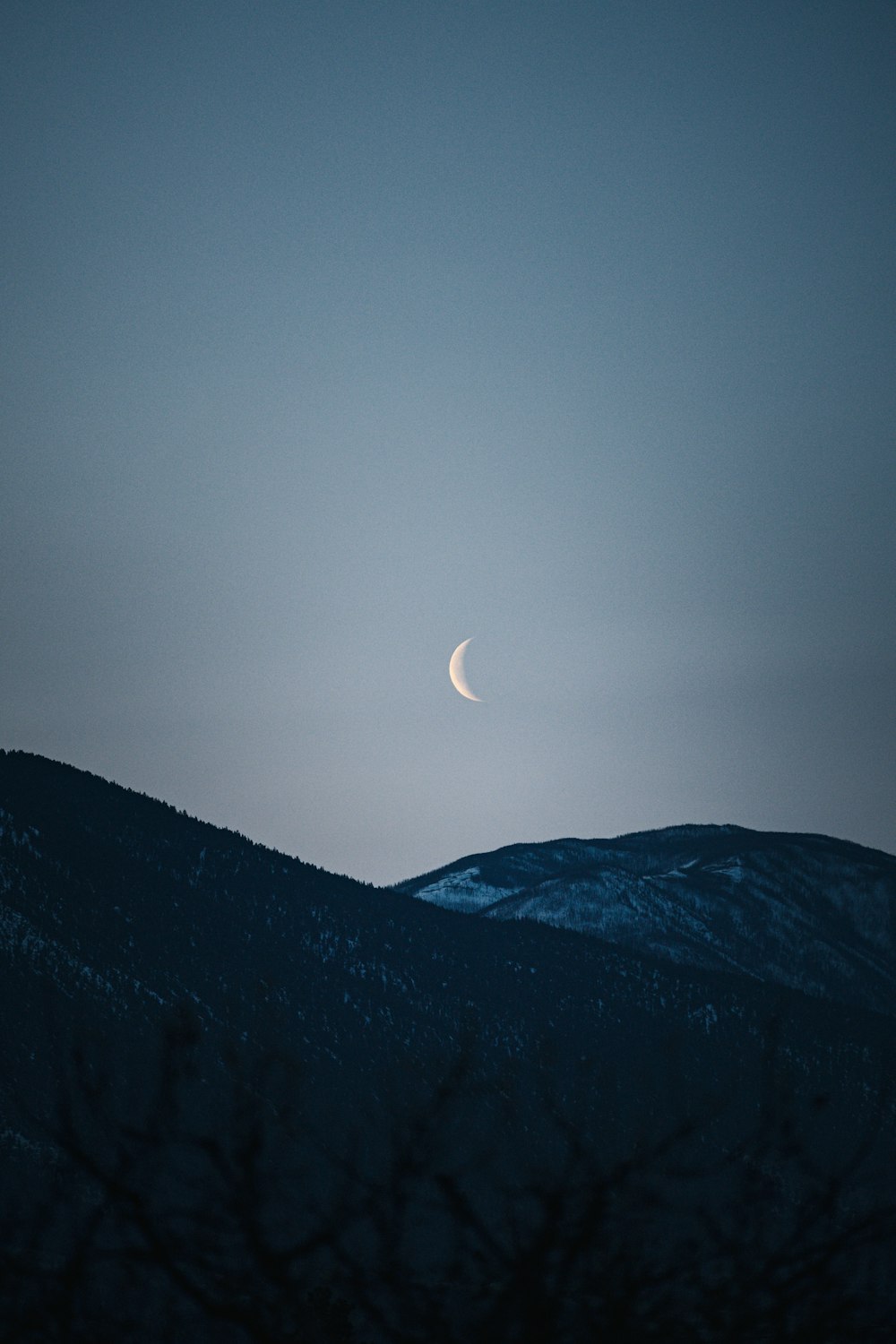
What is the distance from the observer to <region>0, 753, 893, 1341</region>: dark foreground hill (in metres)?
9.23

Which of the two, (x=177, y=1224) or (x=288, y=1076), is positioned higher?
(x=288, y=1076)

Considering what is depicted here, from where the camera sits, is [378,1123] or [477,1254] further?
[378,1123]

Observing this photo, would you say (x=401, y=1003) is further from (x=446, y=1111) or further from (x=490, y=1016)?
(x=446, y=1111)

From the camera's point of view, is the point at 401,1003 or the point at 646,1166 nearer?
the point at 646,1166

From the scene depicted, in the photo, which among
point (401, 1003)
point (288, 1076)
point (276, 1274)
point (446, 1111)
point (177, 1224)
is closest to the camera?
point (276, 1274)

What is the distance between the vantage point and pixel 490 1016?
6491 inches

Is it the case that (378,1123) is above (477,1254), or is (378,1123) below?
above

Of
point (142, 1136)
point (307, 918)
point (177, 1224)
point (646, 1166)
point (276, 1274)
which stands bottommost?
point (177, 1224)

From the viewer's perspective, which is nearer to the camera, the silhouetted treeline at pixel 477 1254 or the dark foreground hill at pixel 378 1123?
the silhouetted treeline at pixel 477 1254

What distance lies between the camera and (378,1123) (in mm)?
53469

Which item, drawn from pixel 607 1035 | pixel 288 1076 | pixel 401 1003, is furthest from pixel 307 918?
pixel 288 1076

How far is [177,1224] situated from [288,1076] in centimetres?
8676

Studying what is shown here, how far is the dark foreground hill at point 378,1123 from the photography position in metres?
9.23

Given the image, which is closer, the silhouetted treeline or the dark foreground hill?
the silhouetted treeline
